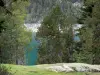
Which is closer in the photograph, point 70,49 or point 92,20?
point 92,20

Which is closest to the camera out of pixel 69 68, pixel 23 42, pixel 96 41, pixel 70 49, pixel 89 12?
pixel 69 68

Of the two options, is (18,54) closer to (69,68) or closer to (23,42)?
(23,42)

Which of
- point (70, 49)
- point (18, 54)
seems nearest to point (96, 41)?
point (18, 54)

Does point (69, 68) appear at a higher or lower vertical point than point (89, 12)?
lower

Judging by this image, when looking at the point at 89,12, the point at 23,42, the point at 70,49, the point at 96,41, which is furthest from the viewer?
the point at 70,49

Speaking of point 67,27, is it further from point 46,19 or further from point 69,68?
point 69,68

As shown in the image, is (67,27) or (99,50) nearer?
(99,50)

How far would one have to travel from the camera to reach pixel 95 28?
109 feet

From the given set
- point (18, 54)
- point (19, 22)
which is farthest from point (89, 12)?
point (18, 54)

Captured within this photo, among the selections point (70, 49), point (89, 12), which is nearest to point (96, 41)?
point (89, 12)

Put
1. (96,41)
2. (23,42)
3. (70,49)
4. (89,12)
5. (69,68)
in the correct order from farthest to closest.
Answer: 1. (70,49)
2. (23,42)
3. (89,12)
4. (96,41)
5. (69,68)

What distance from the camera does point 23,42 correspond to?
41.8m

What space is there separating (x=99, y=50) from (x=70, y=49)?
53.0 feet

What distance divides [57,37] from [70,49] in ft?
9.86
